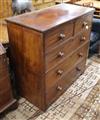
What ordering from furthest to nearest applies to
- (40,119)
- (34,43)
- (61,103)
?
(61,103) < (40,119) < (34,43)

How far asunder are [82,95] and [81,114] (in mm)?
300

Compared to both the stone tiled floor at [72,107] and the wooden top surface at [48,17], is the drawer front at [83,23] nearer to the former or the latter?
the wooden top surface at [48,17]

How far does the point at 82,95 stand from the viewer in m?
2.01

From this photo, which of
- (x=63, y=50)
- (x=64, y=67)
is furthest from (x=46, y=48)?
(x=64, y=67)

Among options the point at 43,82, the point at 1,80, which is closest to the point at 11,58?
the point at 1,80

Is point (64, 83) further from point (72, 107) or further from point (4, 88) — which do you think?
point (4, 88)

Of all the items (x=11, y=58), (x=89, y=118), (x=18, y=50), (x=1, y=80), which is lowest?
(x=89, y=118)

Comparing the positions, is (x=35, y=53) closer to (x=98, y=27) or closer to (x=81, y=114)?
(x=81, y=114)

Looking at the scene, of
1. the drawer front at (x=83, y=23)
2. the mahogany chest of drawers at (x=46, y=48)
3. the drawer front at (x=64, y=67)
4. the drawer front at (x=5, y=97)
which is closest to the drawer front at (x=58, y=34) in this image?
the mahogany chest of drawers at (x=46, y=48)

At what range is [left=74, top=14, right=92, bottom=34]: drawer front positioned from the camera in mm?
1734

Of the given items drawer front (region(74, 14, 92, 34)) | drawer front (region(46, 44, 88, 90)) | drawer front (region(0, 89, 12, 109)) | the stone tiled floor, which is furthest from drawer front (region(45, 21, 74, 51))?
the stone tiled floor

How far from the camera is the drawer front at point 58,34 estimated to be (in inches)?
54.4

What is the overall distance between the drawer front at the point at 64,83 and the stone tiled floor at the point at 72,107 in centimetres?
7

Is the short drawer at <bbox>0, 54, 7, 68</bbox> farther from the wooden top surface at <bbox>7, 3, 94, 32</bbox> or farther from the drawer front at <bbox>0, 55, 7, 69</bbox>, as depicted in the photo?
the wooden top surface at <bbox>7, 3, 94, 32</bbox>
